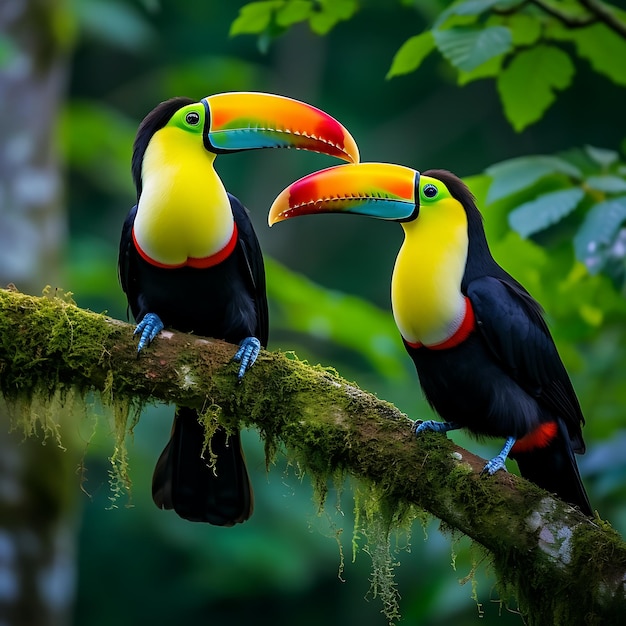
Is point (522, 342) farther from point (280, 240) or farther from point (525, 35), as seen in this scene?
point (280, 240)

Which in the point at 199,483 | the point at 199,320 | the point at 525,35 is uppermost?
the point at 525,35

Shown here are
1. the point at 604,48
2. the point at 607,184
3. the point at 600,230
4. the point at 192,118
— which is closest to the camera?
the point at 600,230

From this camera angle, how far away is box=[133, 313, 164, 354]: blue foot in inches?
134

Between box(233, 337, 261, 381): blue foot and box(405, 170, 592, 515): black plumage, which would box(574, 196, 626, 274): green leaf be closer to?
box(405, 170, 592, 515): black plumage

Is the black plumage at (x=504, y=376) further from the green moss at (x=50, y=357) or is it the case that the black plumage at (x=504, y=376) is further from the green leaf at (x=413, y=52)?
the green moss at (x=50, y=357)

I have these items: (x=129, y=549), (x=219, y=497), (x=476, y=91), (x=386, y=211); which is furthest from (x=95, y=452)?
(x=476, y=91)

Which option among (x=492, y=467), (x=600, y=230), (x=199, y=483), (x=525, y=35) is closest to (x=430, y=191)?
(x=600, y=230)

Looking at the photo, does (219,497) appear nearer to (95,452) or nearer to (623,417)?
(623,417)

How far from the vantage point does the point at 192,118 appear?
383 centimetres

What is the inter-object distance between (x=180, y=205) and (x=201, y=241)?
179 mm

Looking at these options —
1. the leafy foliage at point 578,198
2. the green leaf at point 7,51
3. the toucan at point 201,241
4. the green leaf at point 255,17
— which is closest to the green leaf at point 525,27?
the leafy foliage at point 578,198

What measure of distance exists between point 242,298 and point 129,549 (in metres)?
7.06

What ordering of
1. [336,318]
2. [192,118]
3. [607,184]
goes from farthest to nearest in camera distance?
[336,318] → [192,118] → [607,184]

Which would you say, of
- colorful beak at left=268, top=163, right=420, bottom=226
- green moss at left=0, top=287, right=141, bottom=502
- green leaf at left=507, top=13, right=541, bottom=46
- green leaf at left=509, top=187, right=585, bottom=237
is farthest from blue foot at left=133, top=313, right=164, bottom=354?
green leaf at left=507, top=13, right=541, bottom=46
